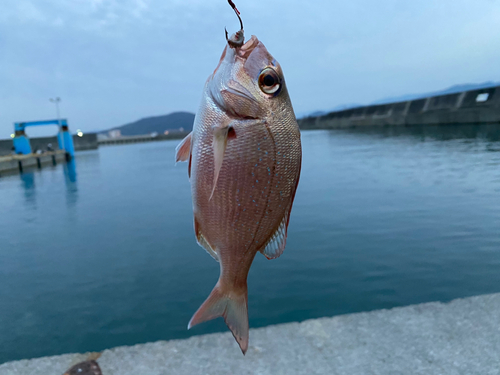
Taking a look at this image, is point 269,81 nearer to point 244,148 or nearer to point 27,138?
point 244,148

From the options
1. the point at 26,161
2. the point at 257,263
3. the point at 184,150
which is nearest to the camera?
the point at 184,150

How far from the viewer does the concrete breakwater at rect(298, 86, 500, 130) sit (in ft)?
71.8

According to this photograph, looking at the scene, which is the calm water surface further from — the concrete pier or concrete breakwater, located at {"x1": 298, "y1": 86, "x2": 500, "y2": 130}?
concrete breakwater, located at {"x1": 298, "y1": 86, "x2": 500, "y2": 130}

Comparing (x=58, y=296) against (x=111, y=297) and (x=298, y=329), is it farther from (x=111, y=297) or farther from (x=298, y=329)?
(x=298, y=329)

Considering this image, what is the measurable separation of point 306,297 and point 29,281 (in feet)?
12.6

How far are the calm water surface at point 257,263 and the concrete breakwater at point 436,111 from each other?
1563 cm

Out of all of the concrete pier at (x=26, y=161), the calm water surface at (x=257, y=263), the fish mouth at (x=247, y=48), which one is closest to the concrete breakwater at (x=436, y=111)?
the calm water surface at (x=257, y=263)

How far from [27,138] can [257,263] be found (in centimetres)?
3078

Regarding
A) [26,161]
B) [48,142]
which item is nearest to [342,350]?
[26,161]

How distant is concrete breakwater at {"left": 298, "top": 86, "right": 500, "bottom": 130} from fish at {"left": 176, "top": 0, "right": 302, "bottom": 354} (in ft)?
79.2

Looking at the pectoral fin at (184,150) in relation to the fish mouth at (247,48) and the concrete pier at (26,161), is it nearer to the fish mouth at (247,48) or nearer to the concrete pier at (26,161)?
the fish mouth at (247,48)

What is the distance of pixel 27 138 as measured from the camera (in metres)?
29.3

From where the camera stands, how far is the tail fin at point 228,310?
140 cm

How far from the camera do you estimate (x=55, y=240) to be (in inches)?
274
